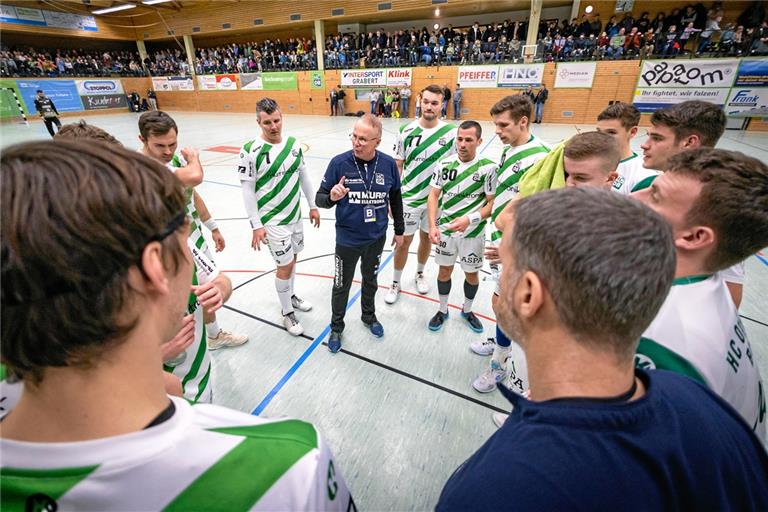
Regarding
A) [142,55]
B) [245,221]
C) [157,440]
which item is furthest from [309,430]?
[142,55]

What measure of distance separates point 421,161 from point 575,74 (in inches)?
678

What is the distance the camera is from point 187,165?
7.62 feet

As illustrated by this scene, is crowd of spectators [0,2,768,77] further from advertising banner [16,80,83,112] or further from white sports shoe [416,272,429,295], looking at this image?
white sports shoe [416,272,429,295]

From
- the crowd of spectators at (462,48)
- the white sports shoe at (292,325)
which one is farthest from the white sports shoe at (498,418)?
the crowd of spectators at (462,48)

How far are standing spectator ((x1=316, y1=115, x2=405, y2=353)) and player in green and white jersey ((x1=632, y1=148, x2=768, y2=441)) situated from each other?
191 cm

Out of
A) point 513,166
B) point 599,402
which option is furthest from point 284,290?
point 599,402

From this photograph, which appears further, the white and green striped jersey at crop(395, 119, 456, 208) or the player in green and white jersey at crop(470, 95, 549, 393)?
the white and green striped jersey at crop(395, 119, 456, 208)

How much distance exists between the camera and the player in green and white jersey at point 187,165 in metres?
2.24

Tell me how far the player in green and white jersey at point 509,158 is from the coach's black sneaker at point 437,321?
41 cm

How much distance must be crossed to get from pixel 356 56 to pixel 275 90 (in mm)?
6355

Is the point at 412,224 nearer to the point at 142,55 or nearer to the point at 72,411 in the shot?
the point at 72,411

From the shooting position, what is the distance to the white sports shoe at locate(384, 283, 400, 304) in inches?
148

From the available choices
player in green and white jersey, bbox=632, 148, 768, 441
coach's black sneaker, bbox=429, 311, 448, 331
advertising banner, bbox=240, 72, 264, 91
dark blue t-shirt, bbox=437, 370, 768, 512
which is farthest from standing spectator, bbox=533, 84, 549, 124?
dark blue t-shirt, bbox=437, 370, 768, 512

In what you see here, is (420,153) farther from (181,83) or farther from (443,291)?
(181,83)
